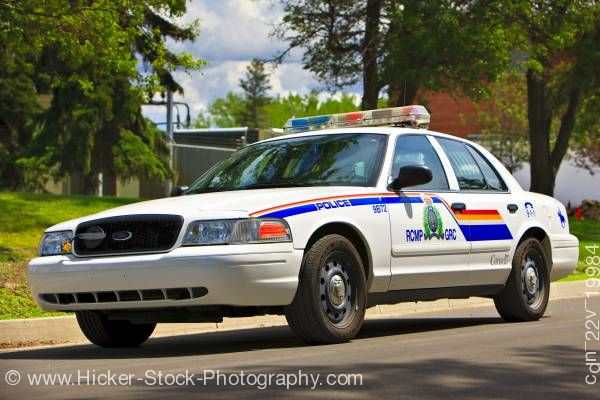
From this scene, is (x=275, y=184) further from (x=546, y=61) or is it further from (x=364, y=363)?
(x=546, y=61)

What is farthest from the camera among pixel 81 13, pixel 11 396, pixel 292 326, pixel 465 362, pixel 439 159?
pixel 81 13

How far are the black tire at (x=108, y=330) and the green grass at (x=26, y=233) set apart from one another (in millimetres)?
2452

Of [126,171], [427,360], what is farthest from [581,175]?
[427,360]

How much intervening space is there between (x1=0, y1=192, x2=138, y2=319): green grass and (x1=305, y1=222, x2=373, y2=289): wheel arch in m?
4.19

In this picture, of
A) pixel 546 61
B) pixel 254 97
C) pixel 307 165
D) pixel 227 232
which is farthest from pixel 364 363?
pixel 254 97

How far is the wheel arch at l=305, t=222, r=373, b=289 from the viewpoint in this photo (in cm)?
883

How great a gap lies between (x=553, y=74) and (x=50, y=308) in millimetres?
29266

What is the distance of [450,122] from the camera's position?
86062 millimetres

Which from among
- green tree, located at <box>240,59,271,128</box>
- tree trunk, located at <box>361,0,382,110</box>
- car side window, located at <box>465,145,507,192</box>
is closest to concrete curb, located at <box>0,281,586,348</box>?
car side window, located at <box>465,145,507,192</box>

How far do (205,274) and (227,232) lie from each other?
13.8 inches

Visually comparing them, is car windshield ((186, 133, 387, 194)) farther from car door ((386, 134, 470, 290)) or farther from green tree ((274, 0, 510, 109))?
green tree ((274, 0, 510, 109))

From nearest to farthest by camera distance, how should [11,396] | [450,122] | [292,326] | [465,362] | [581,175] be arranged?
[11,396] → [465,362] → [292,326] → [581,175] → [450,122]

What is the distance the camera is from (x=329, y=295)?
346 inches

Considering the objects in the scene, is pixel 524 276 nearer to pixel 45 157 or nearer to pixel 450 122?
pixel 45 157
